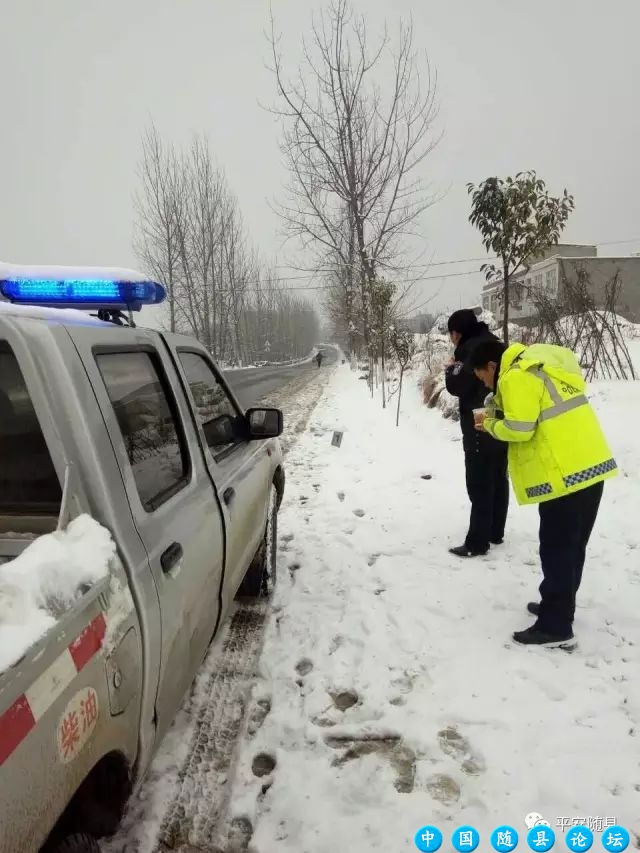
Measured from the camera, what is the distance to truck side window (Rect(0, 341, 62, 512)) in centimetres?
164

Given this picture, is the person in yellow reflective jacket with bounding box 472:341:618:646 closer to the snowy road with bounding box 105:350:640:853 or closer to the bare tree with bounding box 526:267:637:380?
the snowy road with bounding box 105:350:640:853

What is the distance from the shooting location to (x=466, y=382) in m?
4.08

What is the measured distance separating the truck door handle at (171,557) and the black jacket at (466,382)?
2.73 metres

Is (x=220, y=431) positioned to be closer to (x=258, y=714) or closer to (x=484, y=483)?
(x=258, y=714)

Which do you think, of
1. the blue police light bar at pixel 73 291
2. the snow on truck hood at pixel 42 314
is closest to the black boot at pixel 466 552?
the blue police light bar at pixel 73 291

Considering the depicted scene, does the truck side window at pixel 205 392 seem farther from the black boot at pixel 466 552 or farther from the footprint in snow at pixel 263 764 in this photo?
the black boot at pixel 466 552

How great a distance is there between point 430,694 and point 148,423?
199 centimetres

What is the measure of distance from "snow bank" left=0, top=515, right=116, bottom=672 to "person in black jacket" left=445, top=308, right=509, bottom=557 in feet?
10.2

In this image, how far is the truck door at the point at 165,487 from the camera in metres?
1.65

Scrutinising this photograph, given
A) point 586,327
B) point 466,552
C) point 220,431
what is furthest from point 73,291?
point 586,327

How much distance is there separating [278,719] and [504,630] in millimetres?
1535

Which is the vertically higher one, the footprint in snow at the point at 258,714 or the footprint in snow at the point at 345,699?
the footprint in snow at the point at 258,714

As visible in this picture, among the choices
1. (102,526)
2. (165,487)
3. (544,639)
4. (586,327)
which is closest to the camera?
(102,526)

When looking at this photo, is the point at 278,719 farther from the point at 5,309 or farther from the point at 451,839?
the point at 5,309
